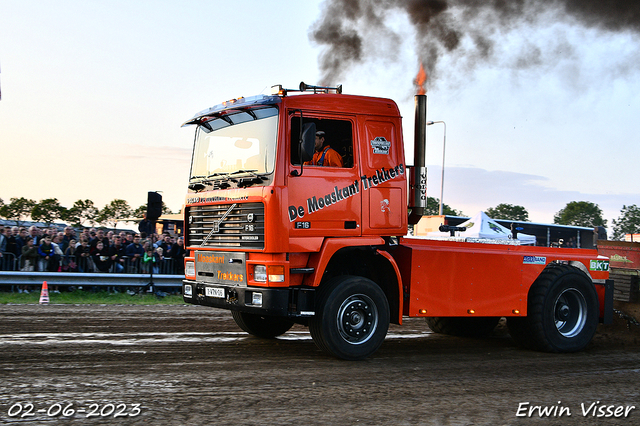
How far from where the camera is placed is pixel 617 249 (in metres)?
13.3

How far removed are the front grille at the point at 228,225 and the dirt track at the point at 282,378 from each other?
4.49 feet

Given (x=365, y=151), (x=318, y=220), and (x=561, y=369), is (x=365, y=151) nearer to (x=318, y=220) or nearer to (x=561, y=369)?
(x=318, y=220)

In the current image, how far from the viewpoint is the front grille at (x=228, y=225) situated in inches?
285

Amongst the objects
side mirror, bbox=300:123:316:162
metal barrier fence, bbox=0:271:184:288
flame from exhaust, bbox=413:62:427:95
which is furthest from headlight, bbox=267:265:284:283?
metal barrier fence, bbox=0:271:184:288

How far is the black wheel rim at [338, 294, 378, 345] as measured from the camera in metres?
7.44

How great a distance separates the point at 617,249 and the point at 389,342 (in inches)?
264

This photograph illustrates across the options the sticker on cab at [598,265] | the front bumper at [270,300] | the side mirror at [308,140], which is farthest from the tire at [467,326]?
the side mirror at [308,140]

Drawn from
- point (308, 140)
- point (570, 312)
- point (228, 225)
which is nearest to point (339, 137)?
point (308, 140)

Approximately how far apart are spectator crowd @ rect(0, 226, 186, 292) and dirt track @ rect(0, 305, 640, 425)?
18.3 feet

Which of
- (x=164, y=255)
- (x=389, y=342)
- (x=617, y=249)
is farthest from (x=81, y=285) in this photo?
(x=617, y=249)

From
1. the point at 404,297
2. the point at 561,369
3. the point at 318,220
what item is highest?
the point at 318,220

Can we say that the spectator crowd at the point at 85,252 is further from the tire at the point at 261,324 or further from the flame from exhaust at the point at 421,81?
the flame from exhaust at the point at 421,81

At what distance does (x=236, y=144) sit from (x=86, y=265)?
9.55 metres

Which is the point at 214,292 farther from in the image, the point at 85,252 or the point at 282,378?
the point at 85,252
